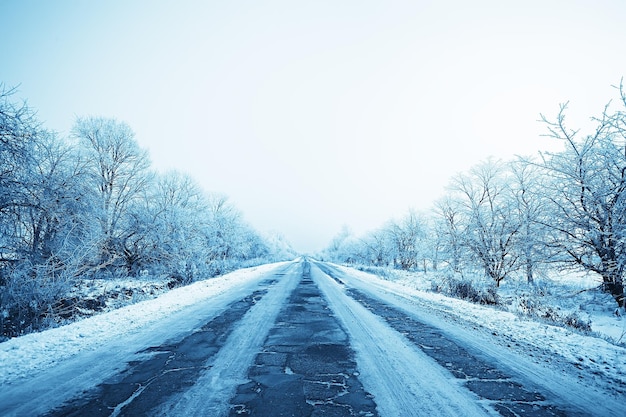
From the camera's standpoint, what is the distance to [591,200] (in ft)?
28.7

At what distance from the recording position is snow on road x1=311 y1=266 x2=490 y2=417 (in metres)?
3.01

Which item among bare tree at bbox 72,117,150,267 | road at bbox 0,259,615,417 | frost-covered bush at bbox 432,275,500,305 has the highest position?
bare tree at bbox 72,117,150,267

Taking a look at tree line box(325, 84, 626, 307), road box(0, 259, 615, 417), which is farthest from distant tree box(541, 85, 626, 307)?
road box(0, 259, 615, 417)

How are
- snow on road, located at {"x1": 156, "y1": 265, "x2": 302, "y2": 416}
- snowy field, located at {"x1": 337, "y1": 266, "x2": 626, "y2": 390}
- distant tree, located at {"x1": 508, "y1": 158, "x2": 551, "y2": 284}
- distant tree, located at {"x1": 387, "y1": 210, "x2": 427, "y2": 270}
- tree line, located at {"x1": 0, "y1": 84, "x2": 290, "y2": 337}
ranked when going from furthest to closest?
distant tree, located at {"x1": 387, "y1": 210, "x2": 427, "y2": 270}
distant tree, located at {"x1": 508, "y1": 158, "x2": 551, "y2": 284}
tree line, located at {"x1": 0, "y1": 84, "x2": 290, "y2": 337}
snowy field, located at {"x1": 337, "y1": 266, "x2": 626, "y2": 390}
snow on road, located at {"x1": 156, "y1": 265, "x2": 302, "y2": 416}

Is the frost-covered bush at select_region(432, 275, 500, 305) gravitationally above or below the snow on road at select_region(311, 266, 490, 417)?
below

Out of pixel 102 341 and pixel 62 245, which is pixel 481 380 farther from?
pixel 62 245

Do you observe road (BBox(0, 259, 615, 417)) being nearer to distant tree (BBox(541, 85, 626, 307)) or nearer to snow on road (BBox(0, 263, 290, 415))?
snow on road (BBox(0, 263, 290, 415))

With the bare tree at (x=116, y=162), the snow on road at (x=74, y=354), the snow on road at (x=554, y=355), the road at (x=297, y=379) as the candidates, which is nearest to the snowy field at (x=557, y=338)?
the snow on road at (x=554, y=355)

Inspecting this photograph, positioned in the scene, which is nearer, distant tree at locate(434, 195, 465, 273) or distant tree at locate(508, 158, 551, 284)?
distant tree at locate(508, 158, 551, 284)

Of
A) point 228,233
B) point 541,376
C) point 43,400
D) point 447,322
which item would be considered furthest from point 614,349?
point 228,233

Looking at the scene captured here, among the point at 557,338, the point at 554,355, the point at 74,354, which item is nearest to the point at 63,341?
the point at 74,354

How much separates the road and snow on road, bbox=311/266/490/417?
0.5 inches

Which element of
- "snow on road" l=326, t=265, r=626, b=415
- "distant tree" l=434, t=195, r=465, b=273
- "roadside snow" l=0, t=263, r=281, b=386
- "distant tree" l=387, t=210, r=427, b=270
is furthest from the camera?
"distant tree" l=387, t=210, r=427, b=270

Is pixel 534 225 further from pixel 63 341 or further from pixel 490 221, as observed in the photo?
pixel 63 341
